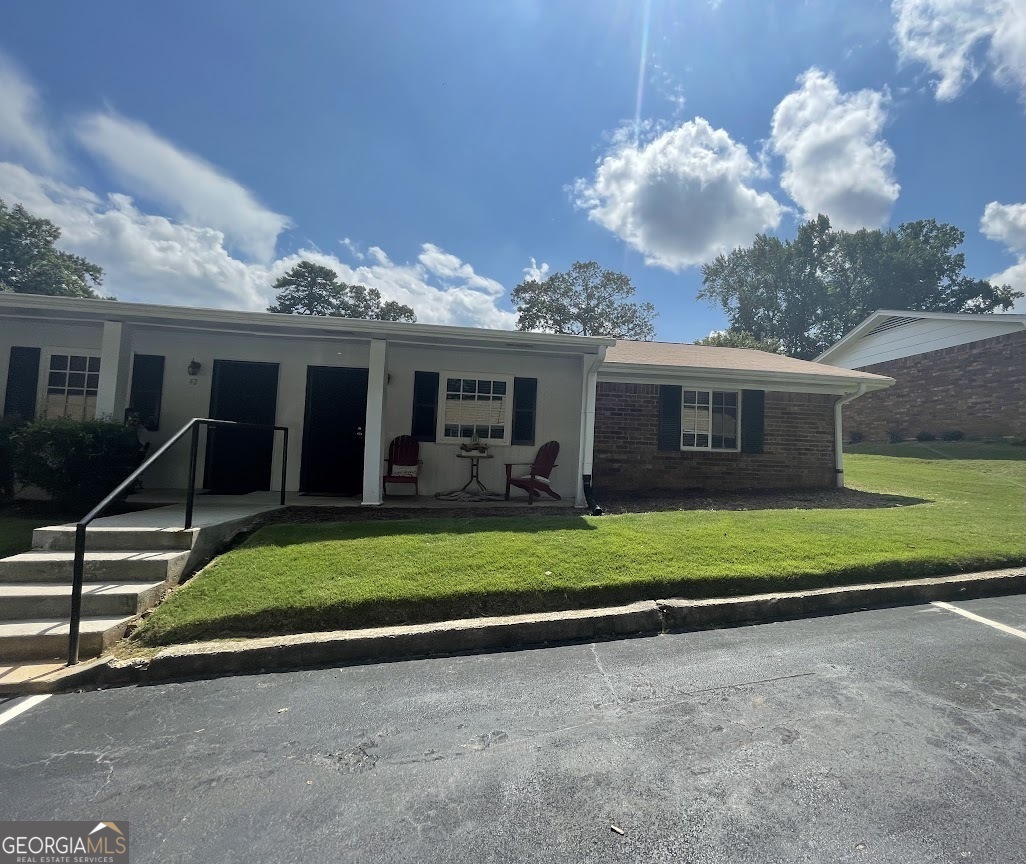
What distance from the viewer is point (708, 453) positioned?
29.0 feet

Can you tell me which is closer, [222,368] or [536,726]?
[536,726]

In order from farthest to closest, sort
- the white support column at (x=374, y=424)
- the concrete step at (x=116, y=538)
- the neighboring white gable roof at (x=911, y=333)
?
the neighboring white gable roof at (x=911, y=333)
the white support column at (x=374, y=424)
the concrete step at (x=116, y=538)

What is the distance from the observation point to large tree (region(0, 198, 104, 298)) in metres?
26.2

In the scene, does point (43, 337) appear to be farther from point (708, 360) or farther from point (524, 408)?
point (708, 360)

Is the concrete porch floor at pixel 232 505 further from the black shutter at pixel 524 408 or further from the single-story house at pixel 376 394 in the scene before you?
the black shutter at pixel 524 408

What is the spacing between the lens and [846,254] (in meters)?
39.5

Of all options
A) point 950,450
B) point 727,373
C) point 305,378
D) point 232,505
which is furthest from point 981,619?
point 950,450

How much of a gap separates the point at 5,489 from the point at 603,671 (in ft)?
26.5

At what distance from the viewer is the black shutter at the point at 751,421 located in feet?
29.3

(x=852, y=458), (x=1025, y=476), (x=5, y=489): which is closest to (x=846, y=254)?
(x=852, y=458)

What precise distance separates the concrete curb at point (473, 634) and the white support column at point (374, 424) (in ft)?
11.5

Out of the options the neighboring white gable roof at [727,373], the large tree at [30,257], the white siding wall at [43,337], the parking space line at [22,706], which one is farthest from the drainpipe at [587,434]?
the large tree at [30,257]

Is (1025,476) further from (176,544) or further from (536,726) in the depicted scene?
(176,544)

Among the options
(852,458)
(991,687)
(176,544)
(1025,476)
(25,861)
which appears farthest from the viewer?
(852,458)
